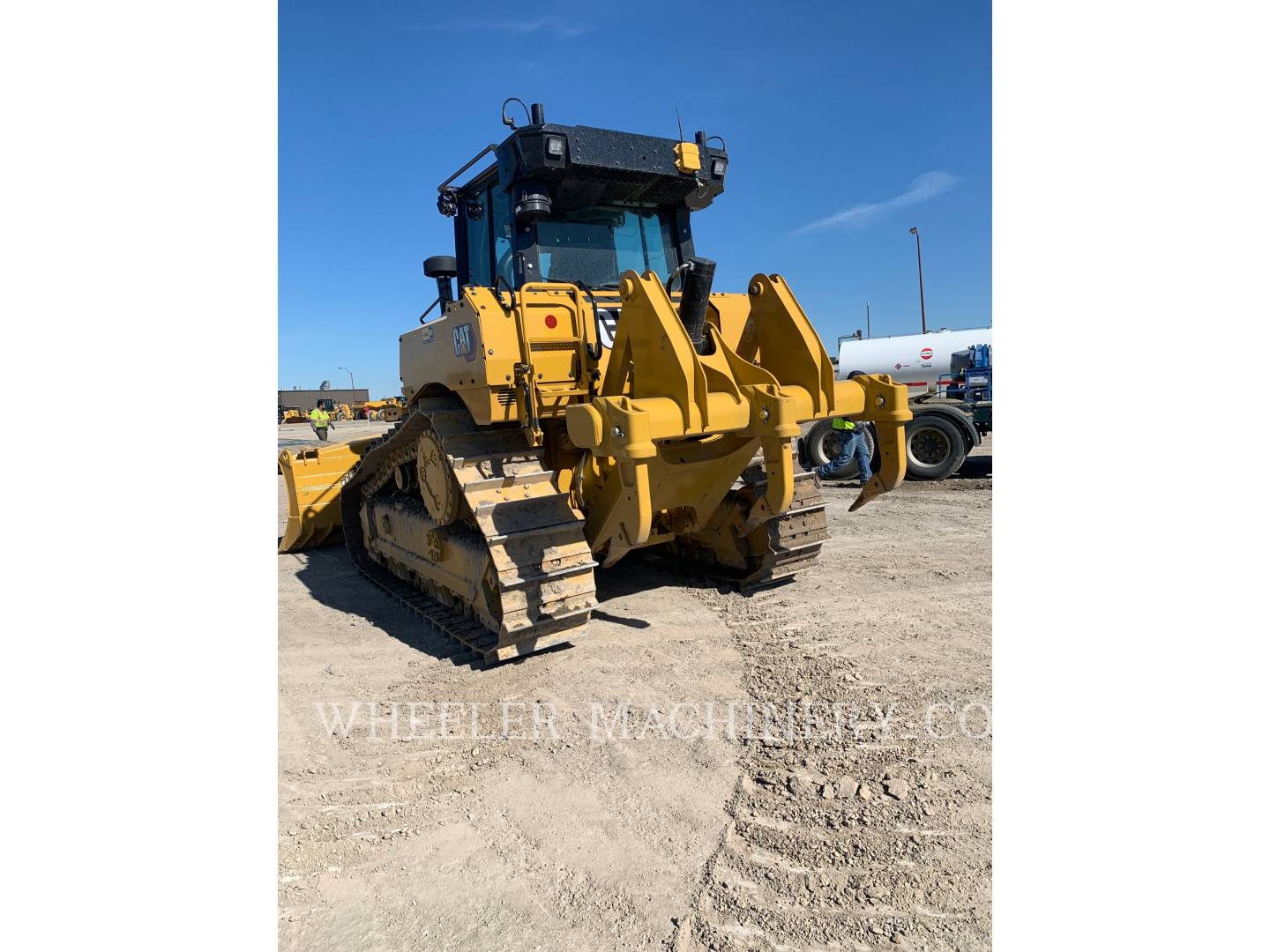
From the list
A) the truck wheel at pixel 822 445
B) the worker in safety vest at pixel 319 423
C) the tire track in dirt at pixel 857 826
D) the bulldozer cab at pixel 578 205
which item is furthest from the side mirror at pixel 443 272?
the worker in safety vest at pixel 319 423

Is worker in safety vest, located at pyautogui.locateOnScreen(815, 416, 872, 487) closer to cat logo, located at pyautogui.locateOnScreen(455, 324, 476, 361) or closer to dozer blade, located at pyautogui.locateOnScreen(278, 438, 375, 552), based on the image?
dozer blade, located at pyautogui.locateOnScreen(278, 438, 375, 552)

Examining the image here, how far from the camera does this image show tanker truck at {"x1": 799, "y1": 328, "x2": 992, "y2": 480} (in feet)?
37.2

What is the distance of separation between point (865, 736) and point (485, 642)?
2.21m

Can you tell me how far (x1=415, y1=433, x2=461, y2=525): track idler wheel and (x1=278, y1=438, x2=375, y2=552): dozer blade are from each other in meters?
2.90

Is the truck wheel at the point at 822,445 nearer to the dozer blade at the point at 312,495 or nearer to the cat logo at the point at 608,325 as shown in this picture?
the dozer blade at the point at 312,495

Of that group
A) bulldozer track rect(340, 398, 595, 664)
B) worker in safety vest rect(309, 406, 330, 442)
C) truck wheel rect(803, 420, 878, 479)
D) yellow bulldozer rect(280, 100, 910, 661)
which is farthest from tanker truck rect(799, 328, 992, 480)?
worker in safety vest rect(309, 406, 330, 442)

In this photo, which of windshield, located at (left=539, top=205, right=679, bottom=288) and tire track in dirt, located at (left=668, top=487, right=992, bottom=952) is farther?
windshield, located at (left=539, top=205, right=679, bottom=288)

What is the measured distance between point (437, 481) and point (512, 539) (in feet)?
3.06

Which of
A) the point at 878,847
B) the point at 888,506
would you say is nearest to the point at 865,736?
the point at 878,847

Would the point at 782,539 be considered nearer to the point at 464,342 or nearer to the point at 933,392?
the point at 464,342

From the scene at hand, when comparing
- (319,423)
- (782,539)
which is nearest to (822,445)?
(782,539)

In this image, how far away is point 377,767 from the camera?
3.14 metres

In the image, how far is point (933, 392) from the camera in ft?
53.4

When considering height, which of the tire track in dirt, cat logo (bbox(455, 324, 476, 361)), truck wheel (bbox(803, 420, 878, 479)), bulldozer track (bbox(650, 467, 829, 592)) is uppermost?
cat logo (bbox(455, 324, 476, 361))
